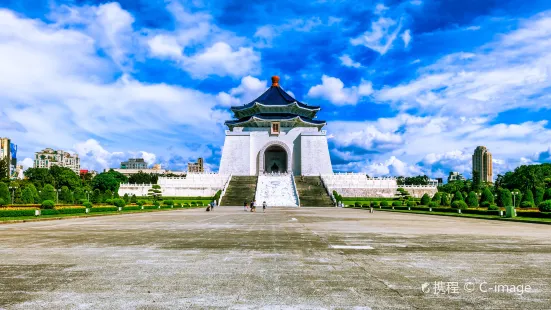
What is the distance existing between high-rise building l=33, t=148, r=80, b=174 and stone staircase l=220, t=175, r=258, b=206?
350 ft

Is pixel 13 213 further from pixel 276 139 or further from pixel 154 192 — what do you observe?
pixel 276 139

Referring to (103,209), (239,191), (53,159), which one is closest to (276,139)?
(239,191)

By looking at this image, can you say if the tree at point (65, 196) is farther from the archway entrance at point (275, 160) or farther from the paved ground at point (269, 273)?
the archway entrance at point (275, 160)

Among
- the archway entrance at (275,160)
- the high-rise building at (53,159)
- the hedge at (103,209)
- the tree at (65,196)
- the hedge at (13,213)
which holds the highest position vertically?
the high-rise building at (53,159)

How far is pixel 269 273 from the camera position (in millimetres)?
5531

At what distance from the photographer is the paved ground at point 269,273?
13.7ft

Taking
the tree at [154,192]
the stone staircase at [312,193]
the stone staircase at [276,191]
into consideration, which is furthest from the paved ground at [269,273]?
the tree at [154,192]

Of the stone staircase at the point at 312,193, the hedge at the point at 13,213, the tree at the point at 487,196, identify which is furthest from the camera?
the stone staircase at the point at 312,193

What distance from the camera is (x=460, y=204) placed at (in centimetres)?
2536

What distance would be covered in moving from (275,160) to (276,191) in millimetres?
19973

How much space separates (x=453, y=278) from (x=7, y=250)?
7.16m

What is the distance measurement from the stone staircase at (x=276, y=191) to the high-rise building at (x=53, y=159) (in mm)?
108167

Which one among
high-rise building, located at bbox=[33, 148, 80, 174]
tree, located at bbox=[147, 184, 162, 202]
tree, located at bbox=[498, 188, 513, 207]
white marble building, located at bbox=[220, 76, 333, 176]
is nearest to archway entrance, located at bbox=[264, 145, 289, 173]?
white marble building, located at bbox=[220, 76, 333, 176]

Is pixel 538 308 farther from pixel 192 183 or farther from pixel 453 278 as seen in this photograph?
pixel 192 183
